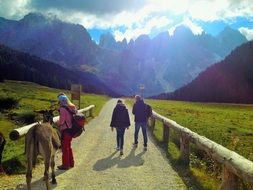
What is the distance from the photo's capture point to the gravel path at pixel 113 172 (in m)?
11.4

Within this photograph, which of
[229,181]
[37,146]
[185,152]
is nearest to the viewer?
[229,181]

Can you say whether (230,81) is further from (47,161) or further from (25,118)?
(47,161)

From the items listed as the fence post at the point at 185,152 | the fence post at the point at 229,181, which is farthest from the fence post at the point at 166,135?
the fence post at the point at 229,181

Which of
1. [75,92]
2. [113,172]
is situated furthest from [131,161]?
[75,92]

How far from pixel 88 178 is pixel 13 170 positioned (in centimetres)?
259

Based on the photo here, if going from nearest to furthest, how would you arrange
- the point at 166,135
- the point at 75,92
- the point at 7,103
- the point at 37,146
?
the point at 37,146
the point at 166,135
the point at 75,92
the point at 7,103

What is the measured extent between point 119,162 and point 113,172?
1975 millimetres

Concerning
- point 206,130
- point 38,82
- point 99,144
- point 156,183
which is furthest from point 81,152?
point 38,82

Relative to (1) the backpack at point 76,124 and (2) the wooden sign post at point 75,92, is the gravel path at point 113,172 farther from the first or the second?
(2) the wooden sign post at point 75,92

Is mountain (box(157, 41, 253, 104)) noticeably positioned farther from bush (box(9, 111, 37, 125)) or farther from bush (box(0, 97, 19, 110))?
bush (box(9, 111, 37, 125))

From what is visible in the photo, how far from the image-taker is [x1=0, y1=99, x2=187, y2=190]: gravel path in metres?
11.4

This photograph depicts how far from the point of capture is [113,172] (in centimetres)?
1327

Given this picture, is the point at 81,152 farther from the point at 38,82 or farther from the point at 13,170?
the point at 38,82

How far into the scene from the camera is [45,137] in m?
10.3
